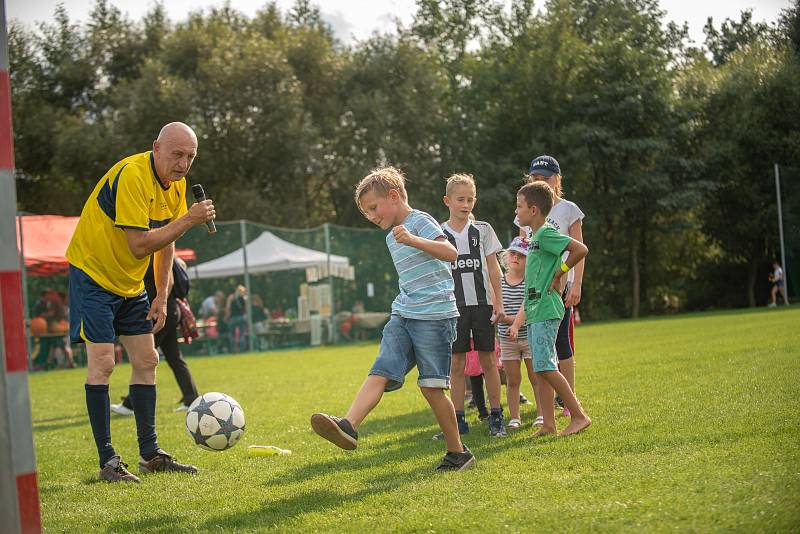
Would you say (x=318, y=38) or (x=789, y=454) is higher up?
(x=318, y=38)

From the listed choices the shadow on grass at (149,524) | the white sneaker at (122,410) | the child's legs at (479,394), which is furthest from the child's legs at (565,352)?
the white sneaker at (122,410)

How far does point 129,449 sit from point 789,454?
15.1ft

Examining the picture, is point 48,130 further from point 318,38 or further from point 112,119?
point 318,38

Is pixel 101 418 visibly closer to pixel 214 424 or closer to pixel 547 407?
pixel 214 424

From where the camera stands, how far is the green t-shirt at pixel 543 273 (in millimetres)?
5754

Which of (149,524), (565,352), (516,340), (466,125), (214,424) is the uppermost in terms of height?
(466,125)

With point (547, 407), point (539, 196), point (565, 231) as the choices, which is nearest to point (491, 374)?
point (547, 407)

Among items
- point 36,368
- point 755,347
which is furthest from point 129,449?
point 36,368

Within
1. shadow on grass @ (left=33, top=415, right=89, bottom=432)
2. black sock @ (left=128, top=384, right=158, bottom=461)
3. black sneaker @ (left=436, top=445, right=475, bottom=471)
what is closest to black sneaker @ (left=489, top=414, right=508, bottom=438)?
black sneaker @ (left=436, top=445, right=475, bottom=471)

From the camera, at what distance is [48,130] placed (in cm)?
3100

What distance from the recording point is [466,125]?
109ft

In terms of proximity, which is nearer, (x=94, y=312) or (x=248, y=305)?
(x=94, y=312)

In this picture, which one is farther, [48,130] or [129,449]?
[48,130]

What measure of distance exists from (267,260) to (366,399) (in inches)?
683
